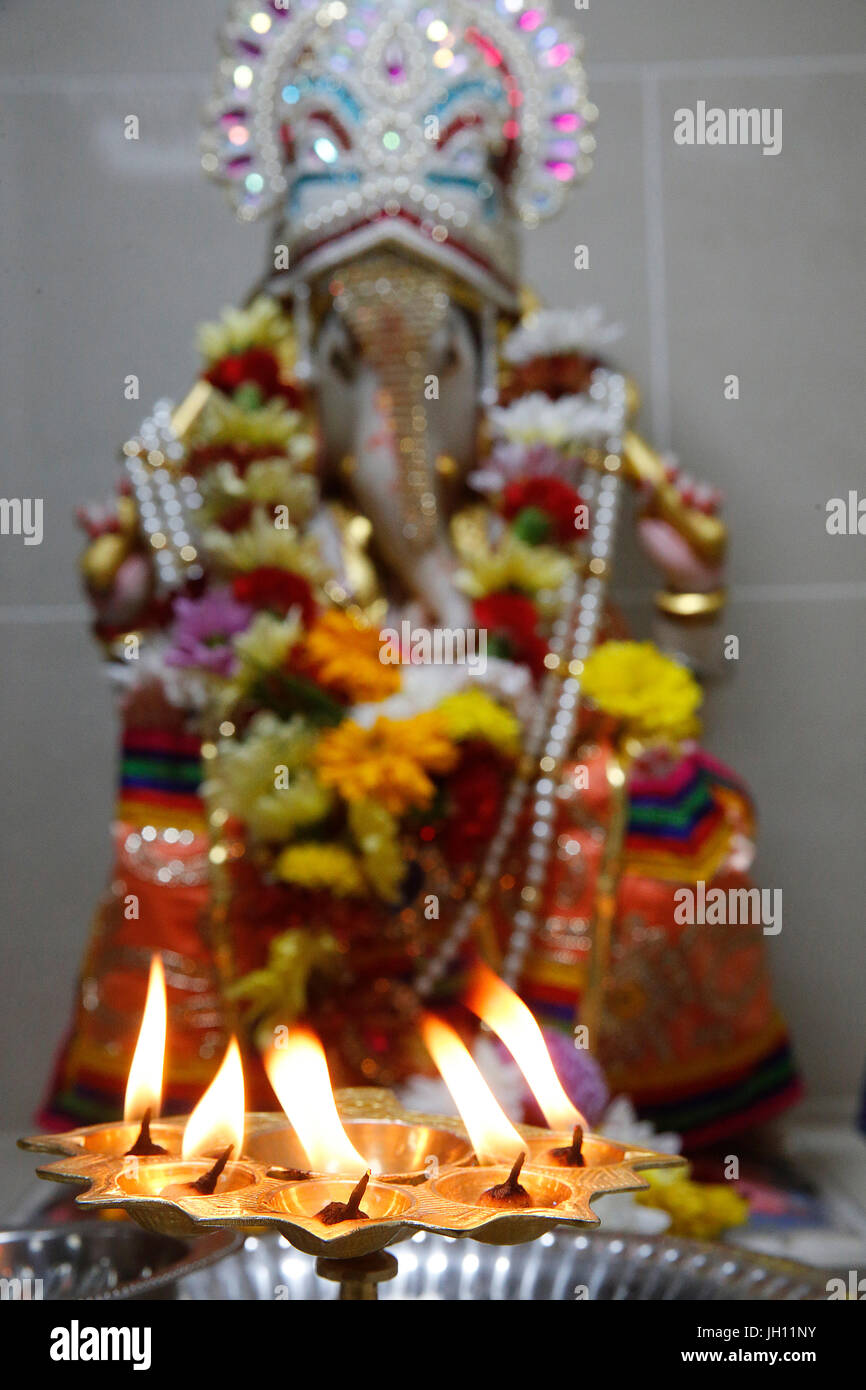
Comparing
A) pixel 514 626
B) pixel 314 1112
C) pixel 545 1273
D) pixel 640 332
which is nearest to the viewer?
pixel 314 1112

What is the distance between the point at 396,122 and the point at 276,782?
2.68 feet

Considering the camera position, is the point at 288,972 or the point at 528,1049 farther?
the point at 288,972

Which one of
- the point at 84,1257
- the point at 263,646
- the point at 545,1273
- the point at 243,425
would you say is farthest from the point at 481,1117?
the point at 243,425

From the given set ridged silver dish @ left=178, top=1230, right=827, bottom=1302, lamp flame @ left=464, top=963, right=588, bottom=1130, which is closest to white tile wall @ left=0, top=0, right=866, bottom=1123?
ridged silver dish @ left=178, top=1230, right=827, bottom=1302

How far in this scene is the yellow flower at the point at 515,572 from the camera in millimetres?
1594

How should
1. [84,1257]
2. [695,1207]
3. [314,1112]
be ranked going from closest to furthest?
[314,1112]
[84,1257]
[695,1207]

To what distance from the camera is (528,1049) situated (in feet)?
1.61

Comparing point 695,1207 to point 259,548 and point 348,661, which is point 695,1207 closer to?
point 348,661

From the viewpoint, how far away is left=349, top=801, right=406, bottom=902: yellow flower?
4.62 ft

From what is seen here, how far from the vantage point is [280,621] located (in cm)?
153

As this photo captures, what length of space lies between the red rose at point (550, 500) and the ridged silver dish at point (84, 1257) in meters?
1.02

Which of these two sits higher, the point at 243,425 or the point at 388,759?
the point at 243,425

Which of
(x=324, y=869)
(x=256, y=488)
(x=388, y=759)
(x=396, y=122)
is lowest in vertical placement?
(x=324, y=869)
